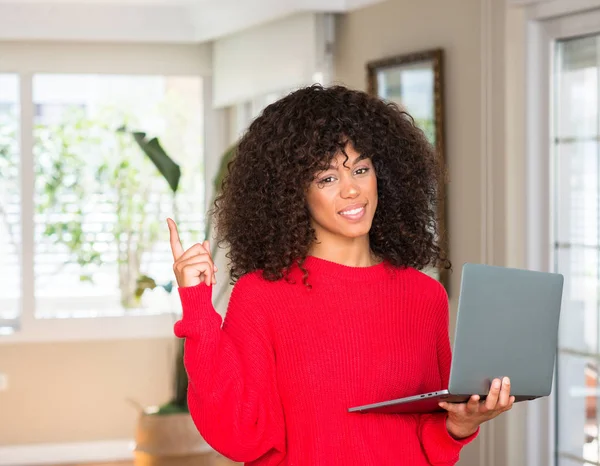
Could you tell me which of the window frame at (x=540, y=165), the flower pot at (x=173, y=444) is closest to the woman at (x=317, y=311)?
the window frame at (x=540, y=165)

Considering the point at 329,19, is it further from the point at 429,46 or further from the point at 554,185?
the point at 554,185

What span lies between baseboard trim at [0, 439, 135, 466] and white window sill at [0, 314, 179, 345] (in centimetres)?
66

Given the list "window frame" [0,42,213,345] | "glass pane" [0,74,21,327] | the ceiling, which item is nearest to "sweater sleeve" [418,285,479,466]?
the ceiling

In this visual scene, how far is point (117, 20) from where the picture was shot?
593cm

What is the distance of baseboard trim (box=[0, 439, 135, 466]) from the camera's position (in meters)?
6.06

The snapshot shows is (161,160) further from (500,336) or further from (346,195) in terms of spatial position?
(500,336)

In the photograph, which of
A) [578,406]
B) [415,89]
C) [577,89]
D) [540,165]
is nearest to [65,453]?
[415,89]

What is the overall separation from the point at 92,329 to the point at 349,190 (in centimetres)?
464

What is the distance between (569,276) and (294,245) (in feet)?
6.26

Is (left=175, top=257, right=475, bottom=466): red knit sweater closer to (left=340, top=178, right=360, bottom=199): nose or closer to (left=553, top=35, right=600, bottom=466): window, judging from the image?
(left=340, top=178, right=360, bottom=199): nose

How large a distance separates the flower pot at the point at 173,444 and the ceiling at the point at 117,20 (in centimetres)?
221

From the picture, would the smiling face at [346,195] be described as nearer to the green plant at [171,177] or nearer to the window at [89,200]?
the green plant at [171,177]

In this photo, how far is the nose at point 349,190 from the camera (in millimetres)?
1762

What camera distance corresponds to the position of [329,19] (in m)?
4.98
